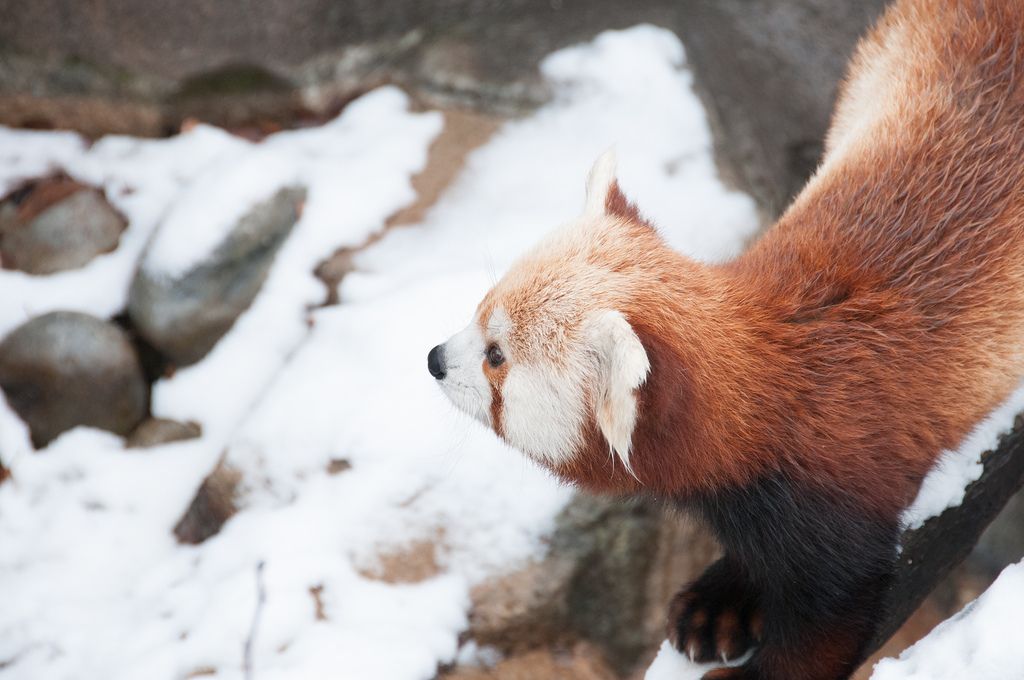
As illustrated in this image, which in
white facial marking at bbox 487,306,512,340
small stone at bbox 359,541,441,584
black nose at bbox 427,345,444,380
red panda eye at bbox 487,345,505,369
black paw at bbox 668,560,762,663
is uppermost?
white facial marking at bbox 487,306,512,340

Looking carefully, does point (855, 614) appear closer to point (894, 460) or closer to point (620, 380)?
point (894, 460)

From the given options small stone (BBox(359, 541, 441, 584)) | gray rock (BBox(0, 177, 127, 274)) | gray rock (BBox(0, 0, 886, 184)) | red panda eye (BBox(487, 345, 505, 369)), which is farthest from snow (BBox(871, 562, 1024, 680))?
gray rock (BBox(0, 177, 127, 274))

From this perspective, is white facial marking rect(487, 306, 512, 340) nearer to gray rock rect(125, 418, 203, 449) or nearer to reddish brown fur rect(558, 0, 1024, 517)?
reddish brown fur rect(558, 0, 1024, 517)

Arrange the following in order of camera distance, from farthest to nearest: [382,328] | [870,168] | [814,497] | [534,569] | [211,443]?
1. [211,443]
2. [382,328]
3. [534,569]
4. [870,168]
5. [814,497]

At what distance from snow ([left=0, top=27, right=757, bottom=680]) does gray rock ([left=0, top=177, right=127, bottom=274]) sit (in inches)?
2.5

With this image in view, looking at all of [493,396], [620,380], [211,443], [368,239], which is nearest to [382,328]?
[368,239]

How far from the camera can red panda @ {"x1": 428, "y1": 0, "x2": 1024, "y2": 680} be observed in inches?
77.4

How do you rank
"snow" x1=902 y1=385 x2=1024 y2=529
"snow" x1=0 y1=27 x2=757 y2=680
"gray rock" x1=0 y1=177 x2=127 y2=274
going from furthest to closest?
1. "gray rock" x1=0 y1=177 x2=127 y2=274
2. "snow" x1=0 y1=27 x2=757 y2=680
3. "snow" x1=902 y1=385 x2=1024 y2=529

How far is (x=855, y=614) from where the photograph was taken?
2.09 m

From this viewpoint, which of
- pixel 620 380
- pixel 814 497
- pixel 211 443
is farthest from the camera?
pixel 211 443

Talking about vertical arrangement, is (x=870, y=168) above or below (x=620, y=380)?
above

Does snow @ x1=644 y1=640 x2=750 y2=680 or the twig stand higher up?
snow @ x1=644 y1=640 x2=750 y2=680

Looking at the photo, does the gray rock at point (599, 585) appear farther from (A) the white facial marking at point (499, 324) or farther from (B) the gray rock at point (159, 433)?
(B) the gray rock at point (159, 433)

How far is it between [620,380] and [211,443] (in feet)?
6.76
